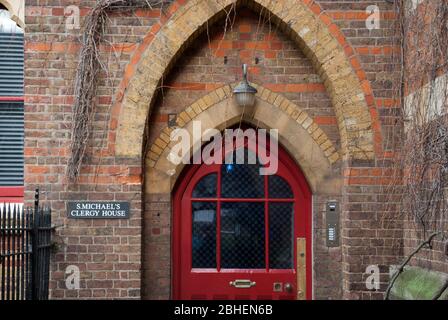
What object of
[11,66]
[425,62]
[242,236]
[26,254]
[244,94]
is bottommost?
[26,254]

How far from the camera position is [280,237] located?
27.0 feet

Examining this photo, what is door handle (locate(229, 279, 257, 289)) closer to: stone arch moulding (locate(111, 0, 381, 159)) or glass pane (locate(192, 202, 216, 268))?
glass pane (locate(192, 202, 216, 268))

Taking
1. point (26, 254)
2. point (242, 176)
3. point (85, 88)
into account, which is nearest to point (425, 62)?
point (242, 176)

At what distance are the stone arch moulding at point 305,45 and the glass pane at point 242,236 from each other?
1313 millimetres

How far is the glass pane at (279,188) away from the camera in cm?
827

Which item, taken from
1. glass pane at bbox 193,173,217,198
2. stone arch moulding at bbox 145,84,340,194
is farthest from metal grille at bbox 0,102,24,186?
glass pane at bbox 193,173,217,198

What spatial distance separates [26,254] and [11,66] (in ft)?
8.87

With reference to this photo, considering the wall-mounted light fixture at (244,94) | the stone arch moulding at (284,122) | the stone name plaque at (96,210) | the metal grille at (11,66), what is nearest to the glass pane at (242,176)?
the stone arch moulding at (284,122)

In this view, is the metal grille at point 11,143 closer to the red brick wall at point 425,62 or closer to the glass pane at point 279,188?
the glass pane at point 279,188

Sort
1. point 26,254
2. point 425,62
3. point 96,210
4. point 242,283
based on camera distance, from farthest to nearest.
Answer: point 242,283 < point 96,210 < point 425,62 < point 26,254

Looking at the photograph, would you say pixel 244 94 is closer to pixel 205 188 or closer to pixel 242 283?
pixel 205 188

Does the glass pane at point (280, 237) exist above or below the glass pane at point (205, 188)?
below

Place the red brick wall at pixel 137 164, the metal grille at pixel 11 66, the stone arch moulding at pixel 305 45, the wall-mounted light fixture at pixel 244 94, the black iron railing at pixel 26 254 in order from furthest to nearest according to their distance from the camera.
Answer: the metal grille at pixel 11 66 < the wall-mounted light fixture at pixel 244 94 < the stone arch moulding at pixel 305 45 < the red brick wall at pixel 137 164 < the black iron railing at pixel 26 254

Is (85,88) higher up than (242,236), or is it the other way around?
(85,88)
